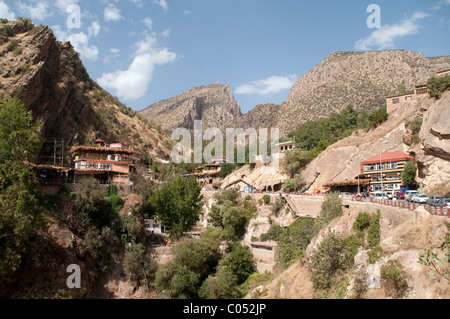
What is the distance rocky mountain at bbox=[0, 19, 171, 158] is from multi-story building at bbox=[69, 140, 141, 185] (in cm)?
841

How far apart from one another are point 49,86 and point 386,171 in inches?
2307

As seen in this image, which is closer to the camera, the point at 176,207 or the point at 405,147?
the point at 405,147

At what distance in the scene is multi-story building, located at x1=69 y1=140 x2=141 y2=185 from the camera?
48.8m

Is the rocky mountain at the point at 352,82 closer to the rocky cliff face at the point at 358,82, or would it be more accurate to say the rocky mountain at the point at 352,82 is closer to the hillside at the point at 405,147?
the rocky cliff face at the point at 358,82

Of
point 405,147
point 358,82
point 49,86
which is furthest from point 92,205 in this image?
point 358,82

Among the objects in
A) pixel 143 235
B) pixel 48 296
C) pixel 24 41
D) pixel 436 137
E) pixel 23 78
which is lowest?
pixel 48 296

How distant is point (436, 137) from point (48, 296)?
39205 mm

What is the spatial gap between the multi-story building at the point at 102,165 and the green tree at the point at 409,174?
3878cm

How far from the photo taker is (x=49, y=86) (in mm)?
59219

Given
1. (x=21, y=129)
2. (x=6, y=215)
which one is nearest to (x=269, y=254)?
(x=6, y=215)

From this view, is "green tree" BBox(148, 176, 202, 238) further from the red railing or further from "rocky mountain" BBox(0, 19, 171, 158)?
the red railing

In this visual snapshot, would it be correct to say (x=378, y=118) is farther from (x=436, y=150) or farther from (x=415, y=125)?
(x=436, y=150)

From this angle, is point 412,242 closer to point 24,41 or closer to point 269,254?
point 269,254
